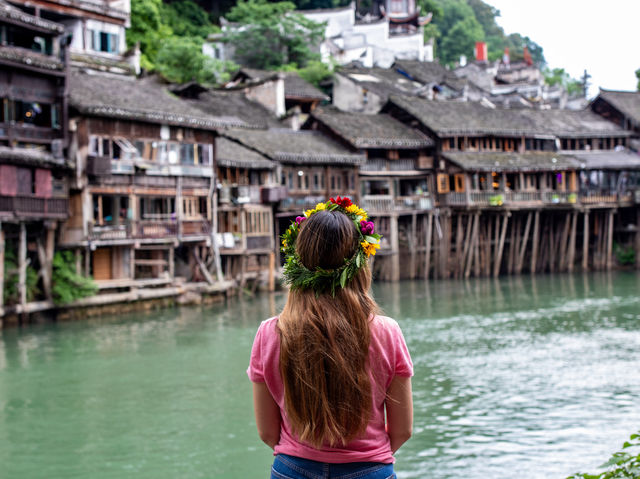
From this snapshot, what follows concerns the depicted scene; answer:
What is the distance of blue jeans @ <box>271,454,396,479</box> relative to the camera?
10.4 feet

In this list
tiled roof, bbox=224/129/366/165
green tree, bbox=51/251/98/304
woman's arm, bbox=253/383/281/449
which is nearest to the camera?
woman's arm, bbox=253/383/281/449

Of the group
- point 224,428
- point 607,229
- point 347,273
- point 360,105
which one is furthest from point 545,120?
point 347,273

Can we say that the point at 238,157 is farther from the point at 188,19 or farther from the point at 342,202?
the point at 342,202

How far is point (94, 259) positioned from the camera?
95.1 feet

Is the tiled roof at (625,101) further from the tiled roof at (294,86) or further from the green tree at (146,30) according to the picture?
the green tree at (146,30)

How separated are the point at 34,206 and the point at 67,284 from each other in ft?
9.21

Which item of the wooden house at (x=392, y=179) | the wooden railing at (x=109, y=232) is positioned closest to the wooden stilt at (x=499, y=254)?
the wooden house at (x=392, y=179)

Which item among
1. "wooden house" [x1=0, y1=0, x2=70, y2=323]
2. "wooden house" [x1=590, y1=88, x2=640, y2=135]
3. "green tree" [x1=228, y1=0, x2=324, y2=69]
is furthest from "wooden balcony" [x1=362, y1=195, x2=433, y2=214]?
"green tree" [x1=228, y1=0, x2=324, y2=69]

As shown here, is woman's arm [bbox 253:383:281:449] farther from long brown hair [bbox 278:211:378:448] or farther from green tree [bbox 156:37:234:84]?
green tree [bbox 156:37:234:84]

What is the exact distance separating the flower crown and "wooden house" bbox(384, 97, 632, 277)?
36.9 metres

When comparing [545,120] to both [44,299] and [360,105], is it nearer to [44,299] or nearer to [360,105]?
[360,105]

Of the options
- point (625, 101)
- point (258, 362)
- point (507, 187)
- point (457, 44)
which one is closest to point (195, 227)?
point (507, 187)

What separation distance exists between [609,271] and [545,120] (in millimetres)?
9342

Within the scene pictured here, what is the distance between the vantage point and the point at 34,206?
82.3ft
